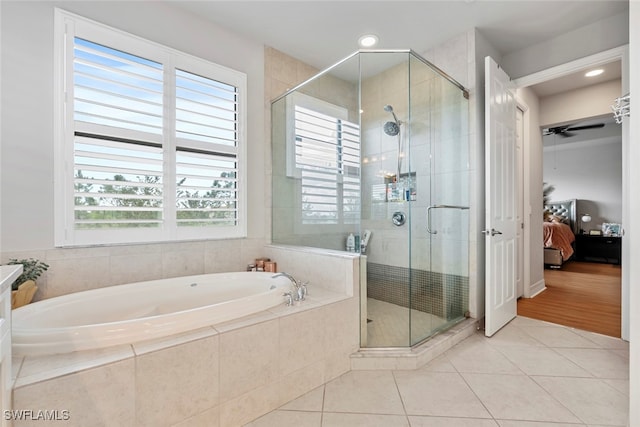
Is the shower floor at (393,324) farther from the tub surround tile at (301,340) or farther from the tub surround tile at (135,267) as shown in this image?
the tub surround tile at (135,267)

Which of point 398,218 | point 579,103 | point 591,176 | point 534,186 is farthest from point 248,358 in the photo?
point 591,176

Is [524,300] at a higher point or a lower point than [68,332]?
lower

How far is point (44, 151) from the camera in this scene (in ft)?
5.84

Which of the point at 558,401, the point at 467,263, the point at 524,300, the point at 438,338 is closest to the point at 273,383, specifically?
the point at 438,338

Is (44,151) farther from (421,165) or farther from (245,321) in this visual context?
(421,165)

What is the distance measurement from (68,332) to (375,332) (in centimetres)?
171

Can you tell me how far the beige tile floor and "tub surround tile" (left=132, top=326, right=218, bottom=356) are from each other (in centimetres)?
52

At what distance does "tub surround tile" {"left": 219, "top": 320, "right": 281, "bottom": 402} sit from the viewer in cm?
136

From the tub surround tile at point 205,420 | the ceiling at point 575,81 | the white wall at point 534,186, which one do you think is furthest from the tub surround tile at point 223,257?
the ceiling at point 575,81

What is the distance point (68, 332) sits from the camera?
1159mm

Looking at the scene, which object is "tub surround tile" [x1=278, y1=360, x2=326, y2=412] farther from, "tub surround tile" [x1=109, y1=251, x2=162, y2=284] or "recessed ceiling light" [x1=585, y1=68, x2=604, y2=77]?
"recessed ceiling light" [x1=585, y1=68, x2=604, y2=77]

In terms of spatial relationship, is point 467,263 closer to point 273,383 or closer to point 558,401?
point 558,401

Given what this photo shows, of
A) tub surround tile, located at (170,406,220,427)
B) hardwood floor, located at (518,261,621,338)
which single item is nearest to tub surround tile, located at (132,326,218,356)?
tub surround tile, located at (170,406,220,427)

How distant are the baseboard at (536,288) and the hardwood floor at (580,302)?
5 cm
